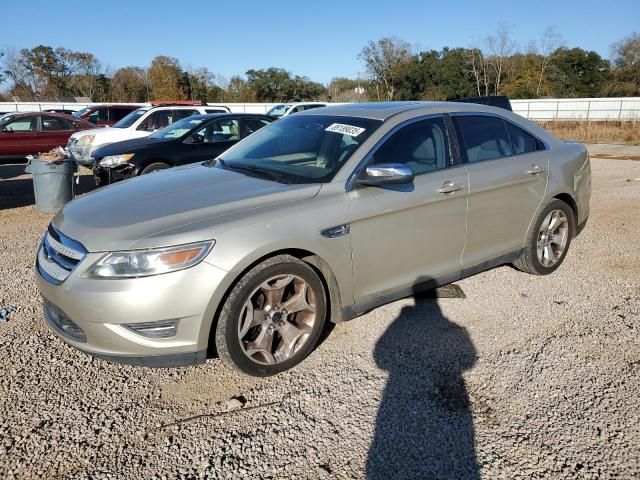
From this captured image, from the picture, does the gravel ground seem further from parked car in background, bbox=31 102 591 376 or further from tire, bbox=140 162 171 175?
tire, bbox=140 162 171 175

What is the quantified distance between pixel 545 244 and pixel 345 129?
94.5 inches

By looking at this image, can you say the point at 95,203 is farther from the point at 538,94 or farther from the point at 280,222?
the point at 538,94

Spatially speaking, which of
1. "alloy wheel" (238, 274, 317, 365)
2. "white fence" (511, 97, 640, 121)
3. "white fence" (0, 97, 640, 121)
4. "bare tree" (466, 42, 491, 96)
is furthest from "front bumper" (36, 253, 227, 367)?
"bare tree" (466, 42, 491, 96)

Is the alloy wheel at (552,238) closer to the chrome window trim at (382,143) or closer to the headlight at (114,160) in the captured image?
the chrome window trim at (382,143)

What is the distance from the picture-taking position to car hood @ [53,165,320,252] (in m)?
2.79

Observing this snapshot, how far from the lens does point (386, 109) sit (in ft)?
13.2

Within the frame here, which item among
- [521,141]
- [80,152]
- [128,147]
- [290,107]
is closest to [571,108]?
[290,107]

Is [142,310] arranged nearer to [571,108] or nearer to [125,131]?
[125,131]

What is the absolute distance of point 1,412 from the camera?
2.78 metres

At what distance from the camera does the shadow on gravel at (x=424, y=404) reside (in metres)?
2.41

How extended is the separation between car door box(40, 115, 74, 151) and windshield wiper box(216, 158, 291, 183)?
12455 mm

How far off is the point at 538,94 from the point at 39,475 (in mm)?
60218

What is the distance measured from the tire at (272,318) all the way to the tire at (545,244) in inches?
93.8

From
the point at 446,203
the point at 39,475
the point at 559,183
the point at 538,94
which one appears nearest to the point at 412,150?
the point at 446,203
